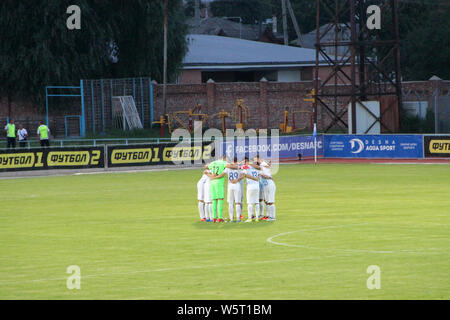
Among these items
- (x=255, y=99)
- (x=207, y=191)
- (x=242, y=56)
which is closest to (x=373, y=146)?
(x=255, y=99)

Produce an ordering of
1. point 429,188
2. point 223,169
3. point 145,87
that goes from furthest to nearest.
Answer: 1. point 145,87
2. point 429,188
3. point 223,169

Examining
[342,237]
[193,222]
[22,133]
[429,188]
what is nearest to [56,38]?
[22,133]

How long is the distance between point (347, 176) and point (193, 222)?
1715cm

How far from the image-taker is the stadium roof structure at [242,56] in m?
75.2

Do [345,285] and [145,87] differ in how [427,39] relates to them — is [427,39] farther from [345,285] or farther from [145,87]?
[345,285]

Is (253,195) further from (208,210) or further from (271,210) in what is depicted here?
(208,210)

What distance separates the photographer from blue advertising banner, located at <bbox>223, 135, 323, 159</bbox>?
154ft

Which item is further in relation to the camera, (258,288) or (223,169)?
(223,169)

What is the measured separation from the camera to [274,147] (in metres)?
49.4

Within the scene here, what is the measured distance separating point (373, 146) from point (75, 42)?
2381 centimetres

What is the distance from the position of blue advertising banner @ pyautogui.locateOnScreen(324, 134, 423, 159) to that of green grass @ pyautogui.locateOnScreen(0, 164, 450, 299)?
12.1m

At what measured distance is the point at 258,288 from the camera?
15625mm

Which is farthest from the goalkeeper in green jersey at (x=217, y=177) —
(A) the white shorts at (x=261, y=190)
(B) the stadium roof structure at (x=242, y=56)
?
(B) the stadium roof structure at (x=242, y=56)
